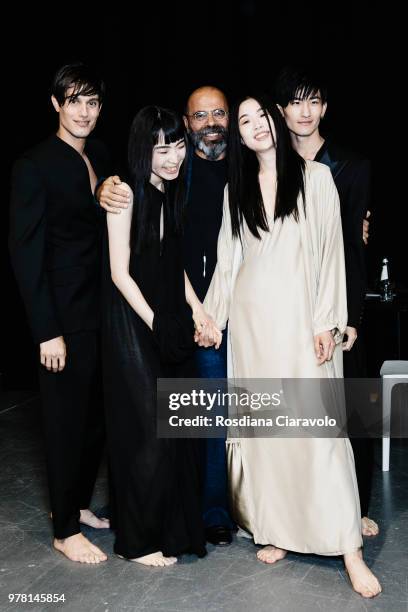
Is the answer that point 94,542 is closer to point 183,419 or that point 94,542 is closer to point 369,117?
point 183,419

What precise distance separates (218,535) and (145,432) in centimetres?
48

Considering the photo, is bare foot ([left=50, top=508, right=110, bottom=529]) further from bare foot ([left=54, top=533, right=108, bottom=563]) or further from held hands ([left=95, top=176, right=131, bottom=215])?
held hands ([left=95, top=176, right=131, bottom=215])

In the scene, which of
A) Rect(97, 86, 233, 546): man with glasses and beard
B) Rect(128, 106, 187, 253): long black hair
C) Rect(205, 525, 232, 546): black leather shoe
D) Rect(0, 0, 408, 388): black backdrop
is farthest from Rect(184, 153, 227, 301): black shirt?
Rect(0, 0, 408, 388): black backdrop

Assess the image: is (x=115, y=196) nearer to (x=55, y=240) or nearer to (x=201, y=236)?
(x=55, y=240)

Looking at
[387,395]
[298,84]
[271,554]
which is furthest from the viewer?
[387,395]

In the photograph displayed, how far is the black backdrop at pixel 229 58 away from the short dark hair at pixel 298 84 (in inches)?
79.3

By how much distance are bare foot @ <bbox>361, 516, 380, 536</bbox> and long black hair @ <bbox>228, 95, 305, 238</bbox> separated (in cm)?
111

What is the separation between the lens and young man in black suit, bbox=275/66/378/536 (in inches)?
107

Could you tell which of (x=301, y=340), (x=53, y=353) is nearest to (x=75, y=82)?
(x=53, y=353)

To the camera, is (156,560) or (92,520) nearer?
(156,560)

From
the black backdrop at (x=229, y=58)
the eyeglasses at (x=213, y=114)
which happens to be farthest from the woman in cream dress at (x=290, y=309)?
the black backdrop at (x=229, y=58)

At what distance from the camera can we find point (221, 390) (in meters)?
2.81

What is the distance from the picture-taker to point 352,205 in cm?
272

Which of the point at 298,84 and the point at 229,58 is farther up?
the point at 229,58
